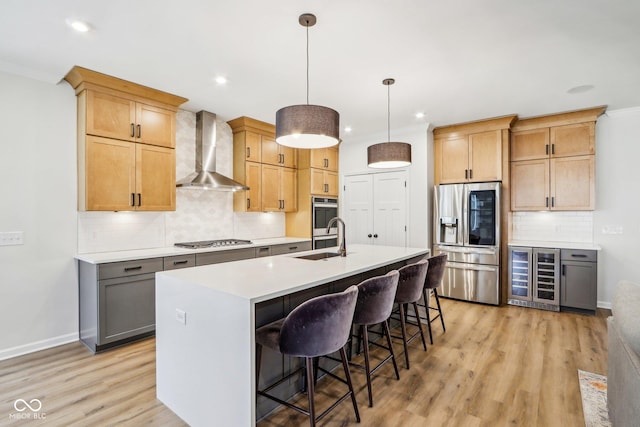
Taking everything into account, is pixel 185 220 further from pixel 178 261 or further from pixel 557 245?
pixel 557 245

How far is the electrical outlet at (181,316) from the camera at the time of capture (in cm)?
195

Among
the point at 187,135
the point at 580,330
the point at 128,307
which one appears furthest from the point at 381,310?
the point at 187,135

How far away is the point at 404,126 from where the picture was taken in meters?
5.05

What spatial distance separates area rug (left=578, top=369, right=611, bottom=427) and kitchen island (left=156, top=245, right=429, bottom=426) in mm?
1664

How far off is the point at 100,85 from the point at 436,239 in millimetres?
4592

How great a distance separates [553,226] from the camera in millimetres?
4703

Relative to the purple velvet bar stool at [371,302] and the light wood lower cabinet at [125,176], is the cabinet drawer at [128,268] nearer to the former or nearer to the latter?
the light wood lower cabinet at [125,176]

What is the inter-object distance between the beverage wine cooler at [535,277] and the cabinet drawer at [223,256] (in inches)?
141

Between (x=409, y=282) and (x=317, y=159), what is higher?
(x=317, y=159)

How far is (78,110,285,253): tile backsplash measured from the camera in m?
3.54

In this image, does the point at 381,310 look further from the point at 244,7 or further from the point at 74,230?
the point at 74,230

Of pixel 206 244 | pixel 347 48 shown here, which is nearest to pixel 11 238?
pixel 206 244

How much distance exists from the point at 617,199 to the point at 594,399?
10.6ft

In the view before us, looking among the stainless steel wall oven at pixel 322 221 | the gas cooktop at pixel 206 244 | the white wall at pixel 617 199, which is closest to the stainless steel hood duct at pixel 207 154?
the gas cooktop at pixel 206 244
